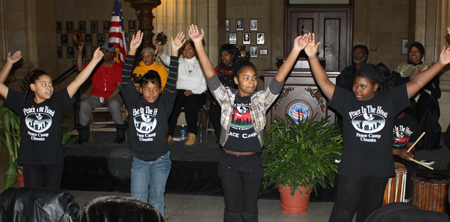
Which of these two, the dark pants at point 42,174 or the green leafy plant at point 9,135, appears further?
the green leafy plant at point 9,135

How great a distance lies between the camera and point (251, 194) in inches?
148

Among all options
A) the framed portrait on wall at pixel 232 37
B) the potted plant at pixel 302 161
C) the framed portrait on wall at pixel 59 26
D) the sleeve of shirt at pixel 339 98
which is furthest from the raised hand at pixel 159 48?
the framed portrait on wall at pixel 59 26

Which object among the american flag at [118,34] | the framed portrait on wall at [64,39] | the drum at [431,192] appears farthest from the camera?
the framed portrait on wall at [64,39]

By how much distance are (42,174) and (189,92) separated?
10.3 ft

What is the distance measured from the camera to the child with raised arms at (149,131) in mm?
4012

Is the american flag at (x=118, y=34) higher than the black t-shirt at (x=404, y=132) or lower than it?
higher

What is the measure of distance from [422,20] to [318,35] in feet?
12.1

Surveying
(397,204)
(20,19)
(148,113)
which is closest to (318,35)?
(20,19)

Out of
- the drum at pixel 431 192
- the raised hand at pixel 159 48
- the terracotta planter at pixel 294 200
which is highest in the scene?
the raised hand at pixel 159 48

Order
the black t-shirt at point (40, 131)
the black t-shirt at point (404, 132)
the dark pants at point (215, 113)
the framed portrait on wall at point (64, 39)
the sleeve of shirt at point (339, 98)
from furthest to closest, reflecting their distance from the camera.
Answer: the framed portrait on wall at point (64, 39)
the dark pants at point (215, 113)
the black t-shirt at point (404, 132)
the black t-shirt at point (40, 131)
the sleeve of shirt at point (339, 98)

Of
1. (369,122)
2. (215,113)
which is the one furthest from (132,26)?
(369,122)

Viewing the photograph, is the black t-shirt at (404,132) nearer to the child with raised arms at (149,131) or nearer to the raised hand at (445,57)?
the raised hand at (445,57)

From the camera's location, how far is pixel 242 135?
3.72m

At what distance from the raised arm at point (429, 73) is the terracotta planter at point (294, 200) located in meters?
1.70
